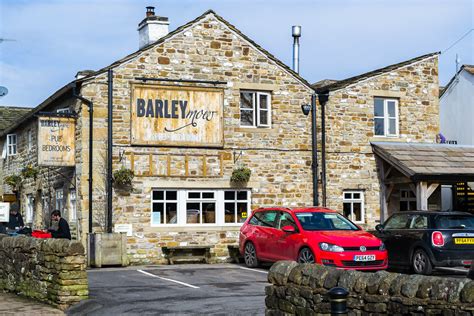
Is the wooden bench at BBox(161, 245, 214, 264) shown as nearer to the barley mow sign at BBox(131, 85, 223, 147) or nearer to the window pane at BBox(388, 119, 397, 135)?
the barley mow sign at BBox(131, 85, 223, 147)

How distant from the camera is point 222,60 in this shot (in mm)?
24297

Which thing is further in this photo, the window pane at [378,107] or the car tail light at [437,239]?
the window pane at [378,107]

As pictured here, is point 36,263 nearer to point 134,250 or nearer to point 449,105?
point 134,250

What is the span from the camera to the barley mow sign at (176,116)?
23.1 metres

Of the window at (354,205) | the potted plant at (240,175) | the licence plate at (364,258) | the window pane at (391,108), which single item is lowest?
the licence plate at (364,258)

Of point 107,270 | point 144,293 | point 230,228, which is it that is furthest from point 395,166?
point 144,293

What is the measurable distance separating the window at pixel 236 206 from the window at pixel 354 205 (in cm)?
338

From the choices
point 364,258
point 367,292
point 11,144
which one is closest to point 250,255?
point 364,258

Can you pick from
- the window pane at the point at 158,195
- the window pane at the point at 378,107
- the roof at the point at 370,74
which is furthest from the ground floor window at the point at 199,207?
the window pane at the point at 378,107

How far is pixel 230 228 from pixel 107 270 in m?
4.63

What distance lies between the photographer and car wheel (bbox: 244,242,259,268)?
20.5 metres

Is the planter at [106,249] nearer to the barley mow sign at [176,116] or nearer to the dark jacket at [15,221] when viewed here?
the barley mow sign at [176,116]

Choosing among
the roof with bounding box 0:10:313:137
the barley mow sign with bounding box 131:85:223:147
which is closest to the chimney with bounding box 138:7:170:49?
the roof with bounding box 0:10:313:137

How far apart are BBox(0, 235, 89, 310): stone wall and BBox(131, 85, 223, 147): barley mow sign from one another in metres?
7.47
